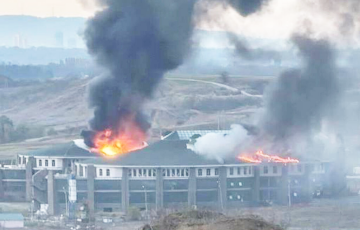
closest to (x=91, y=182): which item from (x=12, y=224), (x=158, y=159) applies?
(x=158, y=159)

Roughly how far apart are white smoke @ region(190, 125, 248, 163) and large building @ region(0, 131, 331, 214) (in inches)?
19.6

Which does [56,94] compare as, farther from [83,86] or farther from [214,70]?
[214,70]

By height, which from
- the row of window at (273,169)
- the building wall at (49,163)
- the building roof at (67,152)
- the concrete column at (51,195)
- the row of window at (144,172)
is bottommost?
the concrete column at (51,195)

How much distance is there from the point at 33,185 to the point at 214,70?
234ft

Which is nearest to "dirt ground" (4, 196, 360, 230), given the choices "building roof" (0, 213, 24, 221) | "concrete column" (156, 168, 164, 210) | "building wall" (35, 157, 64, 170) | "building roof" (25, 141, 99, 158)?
"building roof" (0, 213, 24, 221)

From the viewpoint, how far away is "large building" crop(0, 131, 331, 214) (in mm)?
89375

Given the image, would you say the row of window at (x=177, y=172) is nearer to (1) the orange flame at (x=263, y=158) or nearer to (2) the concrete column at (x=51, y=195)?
(1) the orange flame at (x=263, y=158)

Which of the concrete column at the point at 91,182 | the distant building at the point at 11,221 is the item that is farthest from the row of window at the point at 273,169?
the distant building at the point at 11,221

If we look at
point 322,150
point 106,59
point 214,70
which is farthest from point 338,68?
point 214,70

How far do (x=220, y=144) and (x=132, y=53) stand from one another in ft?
23.1

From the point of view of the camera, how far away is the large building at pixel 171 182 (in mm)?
89375

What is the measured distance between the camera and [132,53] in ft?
306

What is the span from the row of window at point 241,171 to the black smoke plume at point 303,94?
228 cm

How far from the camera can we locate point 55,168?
96000 mm
